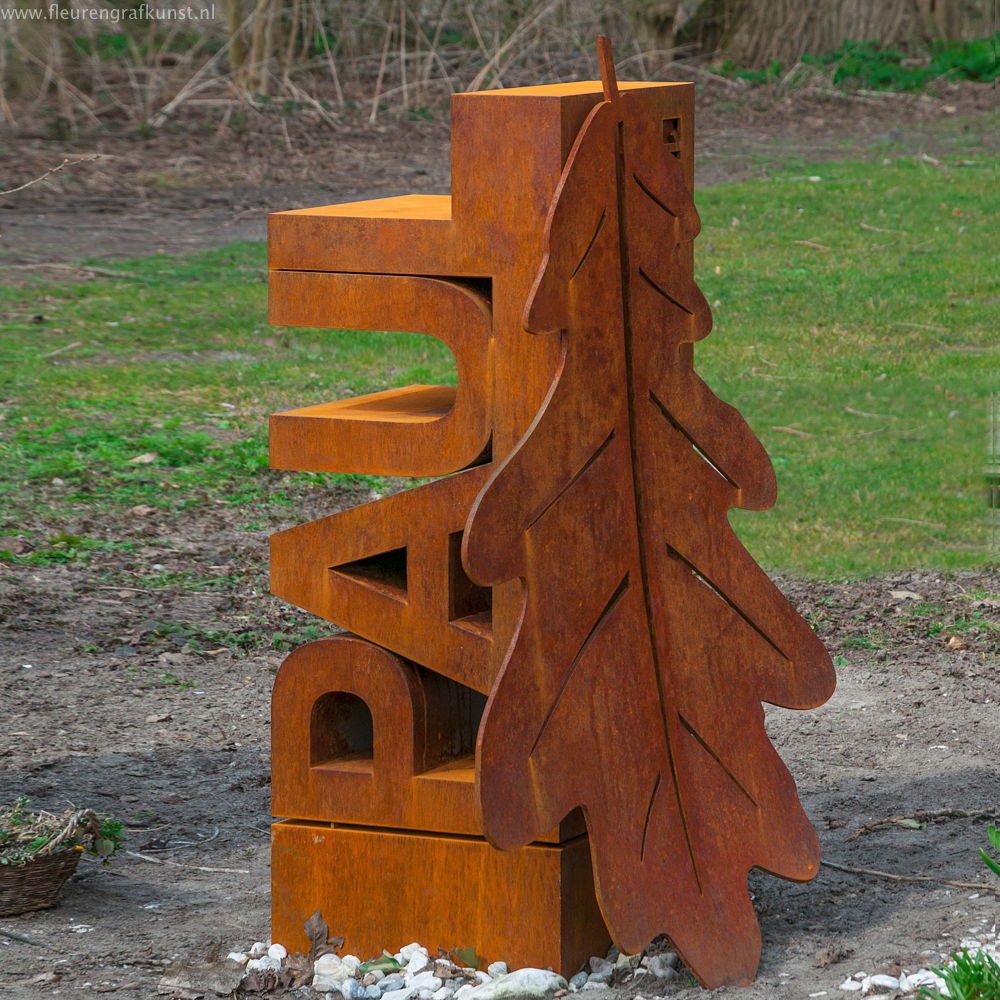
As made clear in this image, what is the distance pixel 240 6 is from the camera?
15234 mm

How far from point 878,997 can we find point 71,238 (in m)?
10.3

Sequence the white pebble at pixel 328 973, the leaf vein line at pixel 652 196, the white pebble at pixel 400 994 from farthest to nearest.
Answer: the white pebble at pixel 328 973, the white pebble at pixel 400 994, the leaf vein line at pixel 652 196

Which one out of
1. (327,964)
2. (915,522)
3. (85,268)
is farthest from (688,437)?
(85,268)

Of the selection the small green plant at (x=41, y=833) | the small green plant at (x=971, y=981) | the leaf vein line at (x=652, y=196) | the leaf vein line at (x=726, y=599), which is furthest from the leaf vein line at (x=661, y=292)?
the small green plant at (x=41, y=833)

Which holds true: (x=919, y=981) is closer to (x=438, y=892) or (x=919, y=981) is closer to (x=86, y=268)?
(x=438, y=892)

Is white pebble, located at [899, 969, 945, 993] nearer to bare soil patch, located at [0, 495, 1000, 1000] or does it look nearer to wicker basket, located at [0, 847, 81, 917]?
bare soil patch, located at [0, 495, 1000, 1000]

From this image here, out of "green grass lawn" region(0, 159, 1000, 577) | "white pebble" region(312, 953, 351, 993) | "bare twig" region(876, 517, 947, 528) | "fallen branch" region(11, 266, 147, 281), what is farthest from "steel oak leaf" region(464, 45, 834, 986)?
"fallen branch" region(11, 266, 147, 281)

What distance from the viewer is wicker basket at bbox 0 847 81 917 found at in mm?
3566

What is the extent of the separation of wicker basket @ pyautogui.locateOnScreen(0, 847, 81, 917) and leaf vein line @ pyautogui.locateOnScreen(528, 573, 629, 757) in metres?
1.30

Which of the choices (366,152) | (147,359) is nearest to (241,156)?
(366,152)

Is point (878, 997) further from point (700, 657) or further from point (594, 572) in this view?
point (594, 572)

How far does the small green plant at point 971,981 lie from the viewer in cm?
277

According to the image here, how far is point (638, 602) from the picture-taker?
3.20 meters

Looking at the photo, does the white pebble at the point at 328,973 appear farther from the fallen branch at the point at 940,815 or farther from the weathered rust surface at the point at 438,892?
the fallen branch at the point at 940,815
